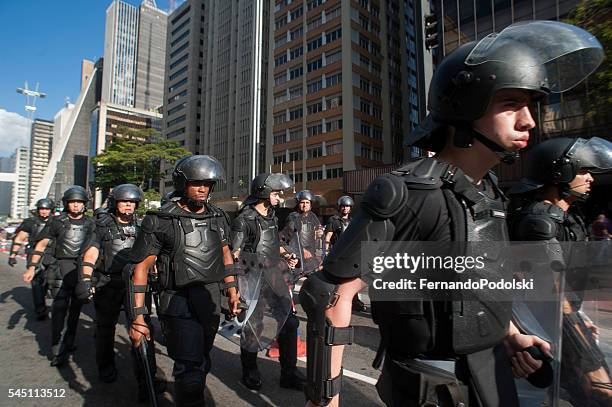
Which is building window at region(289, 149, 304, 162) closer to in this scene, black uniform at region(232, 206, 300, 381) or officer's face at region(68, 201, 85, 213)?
officer's face at region(68, 201, 85, 213)

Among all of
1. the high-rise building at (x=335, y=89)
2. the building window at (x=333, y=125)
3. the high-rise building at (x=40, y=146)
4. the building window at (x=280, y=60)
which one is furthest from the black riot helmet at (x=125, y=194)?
the high-rise building at (x=40, y=146)

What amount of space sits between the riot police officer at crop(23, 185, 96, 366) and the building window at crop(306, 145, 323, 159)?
116 feet

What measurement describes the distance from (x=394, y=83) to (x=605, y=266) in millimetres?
46840

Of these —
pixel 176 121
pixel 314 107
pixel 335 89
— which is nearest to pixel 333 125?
pixel 314 107

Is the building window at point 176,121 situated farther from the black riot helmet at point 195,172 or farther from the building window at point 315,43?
the black riot helmet at point 195,172

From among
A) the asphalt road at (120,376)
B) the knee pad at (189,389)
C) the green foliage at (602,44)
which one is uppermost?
the green foliage at (602,44)

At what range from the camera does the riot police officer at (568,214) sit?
1.49 meters

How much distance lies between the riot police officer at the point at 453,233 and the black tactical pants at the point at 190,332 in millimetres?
1766

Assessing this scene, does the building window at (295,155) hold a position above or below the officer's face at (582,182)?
above

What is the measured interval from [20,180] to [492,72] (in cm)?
18887

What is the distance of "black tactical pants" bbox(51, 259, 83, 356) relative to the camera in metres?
4.41

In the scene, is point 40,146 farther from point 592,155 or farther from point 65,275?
point 592,155

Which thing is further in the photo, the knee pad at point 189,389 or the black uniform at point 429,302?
the knee pad at point 189,389

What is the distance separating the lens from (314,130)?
41.6 metres
